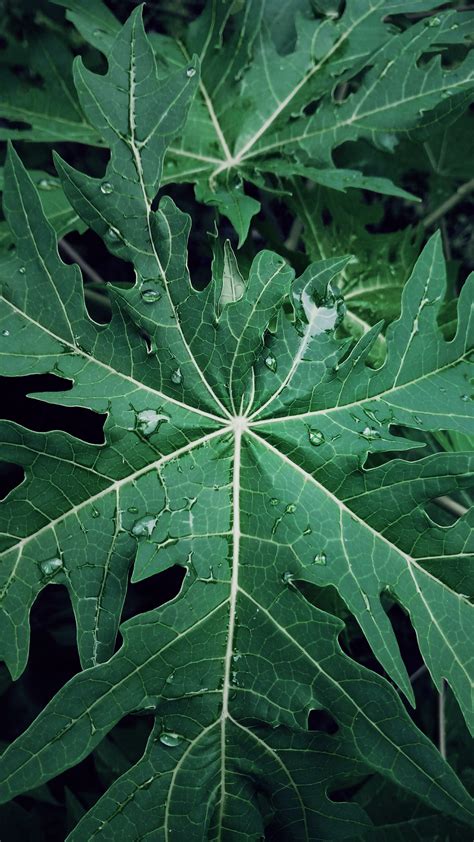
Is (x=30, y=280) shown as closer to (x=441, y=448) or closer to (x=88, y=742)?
(x=88, y=742)

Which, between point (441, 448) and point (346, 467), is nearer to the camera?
point (346, 467)

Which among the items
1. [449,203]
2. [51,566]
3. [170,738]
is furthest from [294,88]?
[170,738]

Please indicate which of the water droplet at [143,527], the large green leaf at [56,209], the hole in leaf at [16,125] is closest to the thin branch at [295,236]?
the large green leaf at [56,209]

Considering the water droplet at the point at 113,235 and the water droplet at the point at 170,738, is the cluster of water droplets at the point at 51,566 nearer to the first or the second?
the water droplet at the point at 170,738

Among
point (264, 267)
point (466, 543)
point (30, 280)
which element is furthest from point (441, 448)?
point (30, 280)

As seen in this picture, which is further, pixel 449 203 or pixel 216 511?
pixel 449 203

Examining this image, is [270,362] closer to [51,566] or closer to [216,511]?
[216,511]

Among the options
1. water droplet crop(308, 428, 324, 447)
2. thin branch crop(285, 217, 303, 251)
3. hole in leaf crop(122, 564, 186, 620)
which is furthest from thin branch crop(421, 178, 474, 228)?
hole in leaf crop(122, 564, 186, 620)
